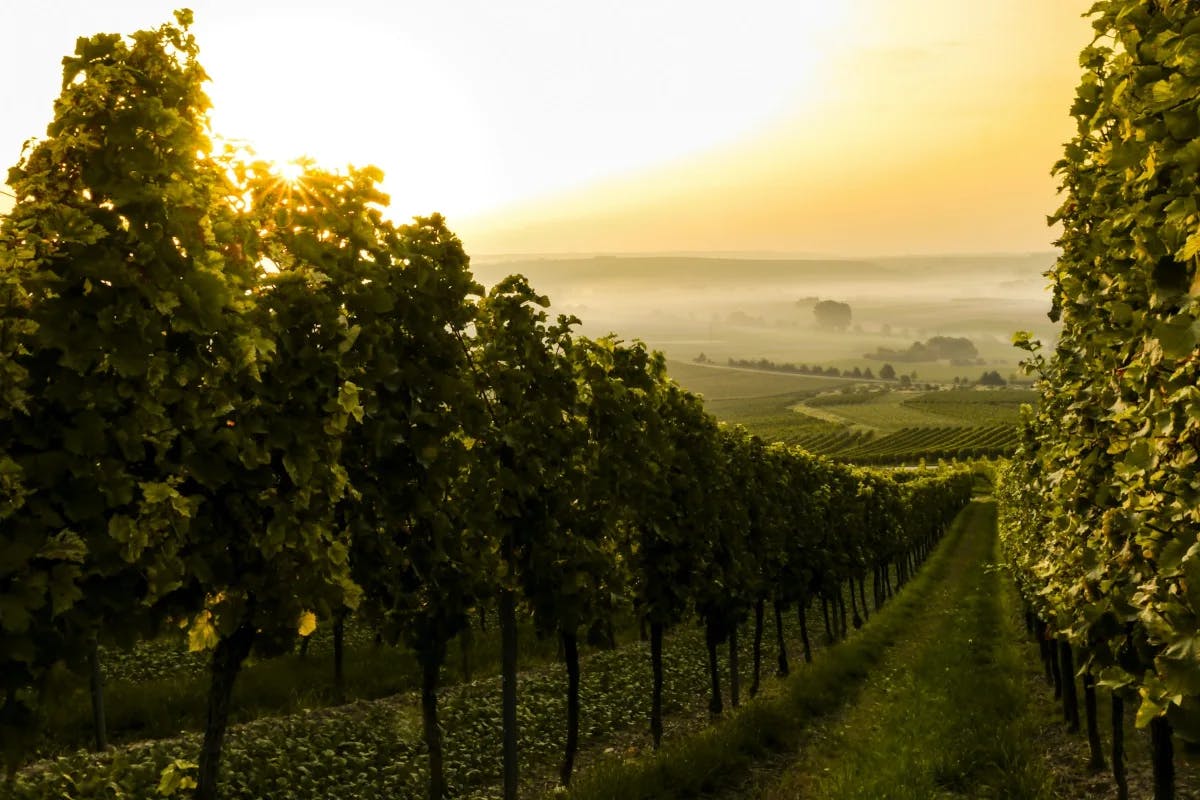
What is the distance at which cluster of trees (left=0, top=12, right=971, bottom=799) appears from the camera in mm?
4699

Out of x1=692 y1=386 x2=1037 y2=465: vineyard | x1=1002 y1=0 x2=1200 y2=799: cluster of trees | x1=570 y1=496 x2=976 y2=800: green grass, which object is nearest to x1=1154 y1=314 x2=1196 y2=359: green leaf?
x1=1002 y1=0 x2=1200 y2=799: cluster of trees

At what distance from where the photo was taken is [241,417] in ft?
19.3

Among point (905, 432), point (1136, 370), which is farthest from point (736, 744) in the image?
point (905, 432)

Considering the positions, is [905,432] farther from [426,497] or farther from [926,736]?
[426,497]

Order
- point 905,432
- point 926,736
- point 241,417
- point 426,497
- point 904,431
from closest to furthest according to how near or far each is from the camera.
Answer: point 241,417, point 426,497, point 926,736, point 905,432, point 904,431

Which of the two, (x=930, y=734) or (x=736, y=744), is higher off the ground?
(x=736, y=744)

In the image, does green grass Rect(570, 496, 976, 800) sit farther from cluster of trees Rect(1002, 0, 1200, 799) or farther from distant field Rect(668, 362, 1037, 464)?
distant field Rect(668, 362, 1037, 464)

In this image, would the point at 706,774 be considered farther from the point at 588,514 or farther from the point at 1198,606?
the point at 1198,606

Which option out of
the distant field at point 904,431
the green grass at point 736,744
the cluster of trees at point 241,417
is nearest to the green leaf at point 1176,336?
the cluster of trees at point 241,417

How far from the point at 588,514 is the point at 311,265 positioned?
230 inches

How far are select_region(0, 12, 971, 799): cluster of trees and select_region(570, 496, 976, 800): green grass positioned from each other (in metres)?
1.63

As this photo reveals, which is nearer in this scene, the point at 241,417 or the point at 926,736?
the point at 241,417

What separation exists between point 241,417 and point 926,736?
1280cm

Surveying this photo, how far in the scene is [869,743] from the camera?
1371 cm
